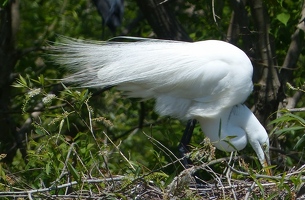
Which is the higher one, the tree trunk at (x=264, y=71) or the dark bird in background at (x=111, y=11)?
the dark bird in background at (x=111, y=11)

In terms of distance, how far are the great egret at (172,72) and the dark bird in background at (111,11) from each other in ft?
0.68

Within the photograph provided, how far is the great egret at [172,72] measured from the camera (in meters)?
4.43

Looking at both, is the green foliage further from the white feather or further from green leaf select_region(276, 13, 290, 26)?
the white feather

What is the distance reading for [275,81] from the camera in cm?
468

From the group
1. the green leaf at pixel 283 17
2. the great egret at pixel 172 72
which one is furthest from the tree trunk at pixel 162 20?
the green leaf at pixel 283 17

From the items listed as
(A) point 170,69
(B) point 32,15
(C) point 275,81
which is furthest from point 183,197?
(B) point 32,15

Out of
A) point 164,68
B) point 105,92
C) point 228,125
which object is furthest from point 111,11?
point 228,125

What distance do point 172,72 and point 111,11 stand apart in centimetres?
54

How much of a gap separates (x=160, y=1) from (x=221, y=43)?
0.48m

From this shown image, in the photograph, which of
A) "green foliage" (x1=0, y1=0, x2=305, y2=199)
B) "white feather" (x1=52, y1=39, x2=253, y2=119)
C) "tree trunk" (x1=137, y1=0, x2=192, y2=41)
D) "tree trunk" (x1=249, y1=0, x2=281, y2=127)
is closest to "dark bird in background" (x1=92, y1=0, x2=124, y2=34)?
"tree trunk" (x1=137, y1=0, x2=192, y2=41)

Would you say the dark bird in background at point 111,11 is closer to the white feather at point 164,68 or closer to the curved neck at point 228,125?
the white feather at point 164,68

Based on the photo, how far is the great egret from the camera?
4.43m

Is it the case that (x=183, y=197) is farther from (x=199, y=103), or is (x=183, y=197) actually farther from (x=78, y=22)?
(x=78, y=22)

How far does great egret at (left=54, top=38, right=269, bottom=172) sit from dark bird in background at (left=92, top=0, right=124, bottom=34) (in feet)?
0.68
